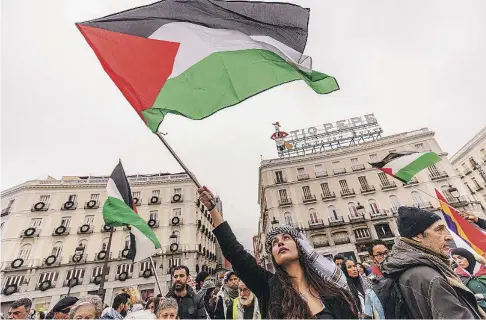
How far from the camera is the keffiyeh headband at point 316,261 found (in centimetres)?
173

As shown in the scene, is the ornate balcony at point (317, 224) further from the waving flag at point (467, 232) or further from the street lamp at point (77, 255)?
the street lamp at point (77, 255)

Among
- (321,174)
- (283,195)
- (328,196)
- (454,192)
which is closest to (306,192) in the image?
(328,196)

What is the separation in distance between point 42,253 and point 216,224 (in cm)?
3518

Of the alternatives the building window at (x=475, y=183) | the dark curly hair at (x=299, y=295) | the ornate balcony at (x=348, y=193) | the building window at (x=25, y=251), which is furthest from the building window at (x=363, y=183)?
the building window at (x=25, y=251)

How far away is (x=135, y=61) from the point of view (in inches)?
120

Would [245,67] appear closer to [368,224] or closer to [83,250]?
[368,224]

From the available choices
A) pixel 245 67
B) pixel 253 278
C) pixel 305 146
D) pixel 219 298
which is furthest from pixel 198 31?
pixel 305 146

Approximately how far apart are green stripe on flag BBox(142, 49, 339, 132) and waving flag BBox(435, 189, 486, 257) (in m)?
4.71

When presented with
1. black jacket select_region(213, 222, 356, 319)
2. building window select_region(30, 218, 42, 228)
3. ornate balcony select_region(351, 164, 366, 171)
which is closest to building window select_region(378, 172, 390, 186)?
ornate balcony select_region(351, 164, 366, 171)

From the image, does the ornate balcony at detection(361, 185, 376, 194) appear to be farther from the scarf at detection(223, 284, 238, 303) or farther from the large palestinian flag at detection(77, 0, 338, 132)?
the large palestinian flag at detection(77, 0, 338, 132)

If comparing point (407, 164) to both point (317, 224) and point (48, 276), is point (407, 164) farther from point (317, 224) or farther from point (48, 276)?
point (48, 276)

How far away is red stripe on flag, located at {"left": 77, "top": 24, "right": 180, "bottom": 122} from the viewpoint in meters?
2.87

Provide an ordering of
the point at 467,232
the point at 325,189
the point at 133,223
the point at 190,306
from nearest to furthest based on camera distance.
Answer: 1. the point at 190,306
2. the point at 467,232
3. the point at 133,223
4. the point at 325,189

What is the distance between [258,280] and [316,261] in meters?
0.46
